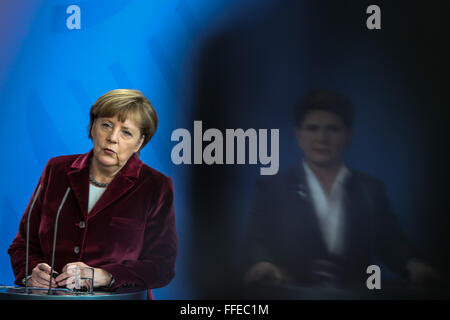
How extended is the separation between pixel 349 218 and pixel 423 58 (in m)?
Answer: 1.04

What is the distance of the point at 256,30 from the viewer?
3.50 meters

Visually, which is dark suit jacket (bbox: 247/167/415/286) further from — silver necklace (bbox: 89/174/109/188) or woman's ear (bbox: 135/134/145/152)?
silver necklace (bbox: 89/174/109/188)

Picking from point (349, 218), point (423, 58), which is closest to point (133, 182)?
point (349, 218)

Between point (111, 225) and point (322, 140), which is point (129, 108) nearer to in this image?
point (111, 225)

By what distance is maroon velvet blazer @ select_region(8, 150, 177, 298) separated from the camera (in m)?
3.31

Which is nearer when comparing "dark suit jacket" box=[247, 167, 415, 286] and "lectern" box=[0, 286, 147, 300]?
"lectern" box=[0, 286, 147, 300]

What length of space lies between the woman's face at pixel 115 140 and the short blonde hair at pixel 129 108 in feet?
0.10

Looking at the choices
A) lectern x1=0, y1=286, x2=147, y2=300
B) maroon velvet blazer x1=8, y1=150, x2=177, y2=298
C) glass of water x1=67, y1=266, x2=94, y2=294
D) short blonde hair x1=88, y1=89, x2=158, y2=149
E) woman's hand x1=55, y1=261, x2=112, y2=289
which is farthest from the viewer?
short blonde hair x1=88, y1=89, x2=158, y2=149

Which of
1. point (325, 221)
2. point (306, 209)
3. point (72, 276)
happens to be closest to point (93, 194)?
point (72, 276)

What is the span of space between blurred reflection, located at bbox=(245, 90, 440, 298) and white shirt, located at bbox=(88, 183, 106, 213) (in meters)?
0.90

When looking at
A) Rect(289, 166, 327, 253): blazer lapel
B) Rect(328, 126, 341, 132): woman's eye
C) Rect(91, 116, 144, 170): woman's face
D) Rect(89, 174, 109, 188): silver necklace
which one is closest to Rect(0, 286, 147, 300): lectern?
Rect(89, 174, 109, 188): silver necklace

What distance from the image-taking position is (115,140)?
11.1 feet

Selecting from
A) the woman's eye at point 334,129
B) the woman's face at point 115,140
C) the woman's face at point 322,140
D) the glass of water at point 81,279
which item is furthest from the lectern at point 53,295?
the woman's eye at point 334,129
